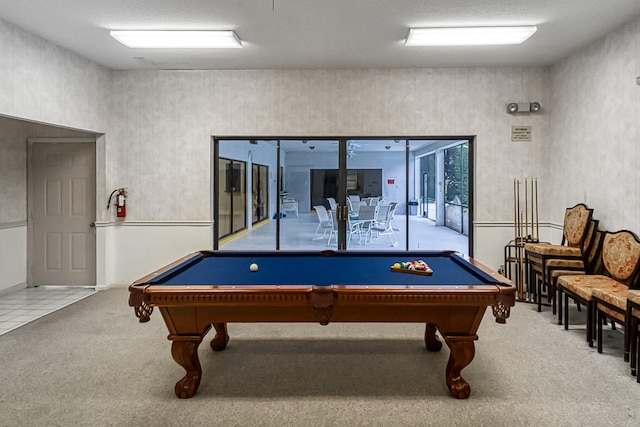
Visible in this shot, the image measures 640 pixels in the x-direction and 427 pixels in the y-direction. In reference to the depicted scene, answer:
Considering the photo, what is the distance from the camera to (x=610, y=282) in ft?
11.5

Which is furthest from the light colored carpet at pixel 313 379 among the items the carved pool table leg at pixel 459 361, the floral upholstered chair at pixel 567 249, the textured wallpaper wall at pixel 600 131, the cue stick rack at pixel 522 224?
the textured wallpaper wall at pixel 600 131

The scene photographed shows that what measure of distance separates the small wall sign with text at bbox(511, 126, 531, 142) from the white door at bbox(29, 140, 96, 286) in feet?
19.1

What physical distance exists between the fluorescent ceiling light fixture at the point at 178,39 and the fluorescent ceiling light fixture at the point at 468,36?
1.92 meters

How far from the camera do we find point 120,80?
5340mm

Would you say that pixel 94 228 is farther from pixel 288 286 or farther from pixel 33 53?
pixel 288 286

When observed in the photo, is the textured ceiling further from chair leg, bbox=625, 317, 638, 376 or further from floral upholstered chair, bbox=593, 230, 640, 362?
chair leg, bbox=625, 317, 638, 376

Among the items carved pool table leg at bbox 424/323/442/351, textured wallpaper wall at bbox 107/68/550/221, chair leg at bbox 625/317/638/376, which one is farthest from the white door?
chair leg at bbox 625/317/638/376

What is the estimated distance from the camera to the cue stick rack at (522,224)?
495 centimetres

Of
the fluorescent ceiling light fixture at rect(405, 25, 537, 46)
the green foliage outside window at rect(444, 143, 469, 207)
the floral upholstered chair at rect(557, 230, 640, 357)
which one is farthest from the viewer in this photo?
the green foliage outside window at rect(444, 143, 469, 207)

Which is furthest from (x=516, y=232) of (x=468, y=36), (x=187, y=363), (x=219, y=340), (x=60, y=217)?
(x=60, y=217)

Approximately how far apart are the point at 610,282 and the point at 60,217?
656cm

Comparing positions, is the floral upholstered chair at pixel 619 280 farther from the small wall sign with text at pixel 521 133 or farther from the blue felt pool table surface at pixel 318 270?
the small wall sign with text at pixel 521 133

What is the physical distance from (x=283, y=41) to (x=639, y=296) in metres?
3.93

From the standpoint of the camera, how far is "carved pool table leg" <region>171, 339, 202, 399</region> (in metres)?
2.52
